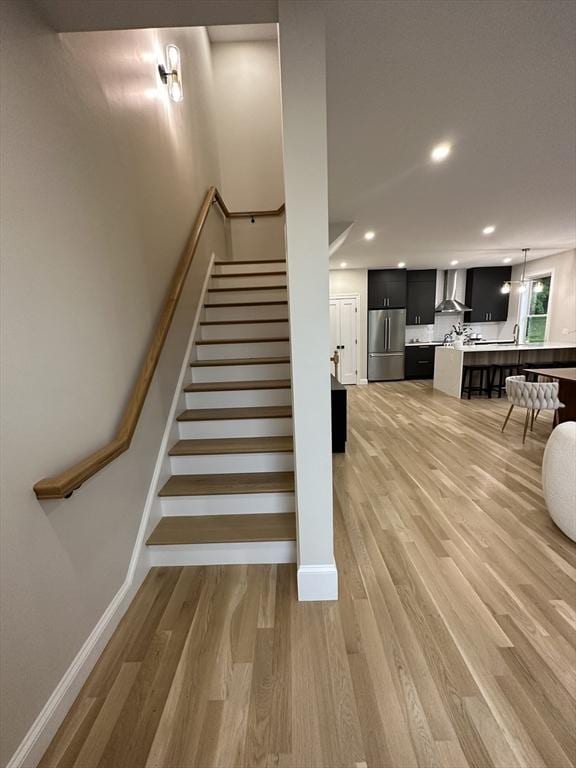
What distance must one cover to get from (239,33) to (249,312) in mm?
4408

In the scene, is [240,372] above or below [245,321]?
below

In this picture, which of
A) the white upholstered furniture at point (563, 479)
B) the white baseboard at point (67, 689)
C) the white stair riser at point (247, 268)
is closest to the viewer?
the white baseboard at point (67, 689)

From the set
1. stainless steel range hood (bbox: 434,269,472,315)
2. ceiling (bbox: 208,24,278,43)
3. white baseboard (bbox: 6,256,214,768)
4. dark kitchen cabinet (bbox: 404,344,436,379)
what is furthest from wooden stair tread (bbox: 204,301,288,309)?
stainless steel range hood (bbox: 434,269,472,315)

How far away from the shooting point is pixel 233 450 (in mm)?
2162

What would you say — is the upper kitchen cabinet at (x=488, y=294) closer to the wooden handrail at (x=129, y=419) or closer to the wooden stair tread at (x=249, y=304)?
the wooden stair tread at (x=249, y=304)

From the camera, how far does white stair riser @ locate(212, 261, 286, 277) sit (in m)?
4.00

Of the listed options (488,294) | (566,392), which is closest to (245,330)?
(566,392)

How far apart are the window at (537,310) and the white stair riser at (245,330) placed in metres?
6.90

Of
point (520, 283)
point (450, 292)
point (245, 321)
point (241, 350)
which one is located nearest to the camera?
point (241, 350)

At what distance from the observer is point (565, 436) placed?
2.03 metres

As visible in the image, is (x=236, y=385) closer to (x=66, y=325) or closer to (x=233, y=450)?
(x=233, y=450)

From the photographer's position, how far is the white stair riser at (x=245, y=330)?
10.1 feet

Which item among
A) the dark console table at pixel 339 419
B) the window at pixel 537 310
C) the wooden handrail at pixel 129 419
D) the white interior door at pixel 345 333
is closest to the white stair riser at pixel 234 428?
the wooden handrail at pixel 129 419

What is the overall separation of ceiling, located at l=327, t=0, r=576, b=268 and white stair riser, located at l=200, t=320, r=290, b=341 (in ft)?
4.74
